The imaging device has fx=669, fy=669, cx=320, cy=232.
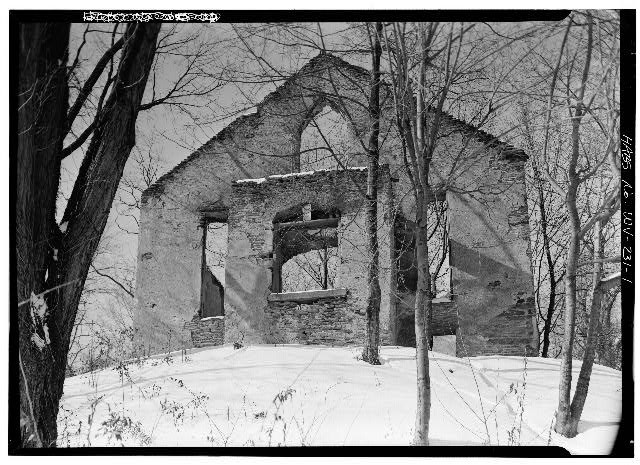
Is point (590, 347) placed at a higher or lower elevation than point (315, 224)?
lower

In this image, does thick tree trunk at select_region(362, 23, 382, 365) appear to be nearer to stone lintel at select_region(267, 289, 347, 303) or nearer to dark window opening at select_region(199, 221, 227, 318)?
stone lintel at select_region(267, 289, 347, 303)

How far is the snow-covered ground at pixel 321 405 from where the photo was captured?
4.93 meters

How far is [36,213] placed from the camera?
185 inches

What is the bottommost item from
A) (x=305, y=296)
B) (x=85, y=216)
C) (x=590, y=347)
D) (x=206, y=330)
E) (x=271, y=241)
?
(x=206, y=330)

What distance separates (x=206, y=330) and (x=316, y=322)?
83.1 inches

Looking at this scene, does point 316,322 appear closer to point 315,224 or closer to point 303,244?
point 315,224

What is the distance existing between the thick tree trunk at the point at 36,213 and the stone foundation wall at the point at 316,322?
3.44 metres

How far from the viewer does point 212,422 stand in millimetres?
5184

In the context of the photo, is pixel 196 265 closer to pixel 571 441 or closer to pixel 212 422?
pixel 212 422

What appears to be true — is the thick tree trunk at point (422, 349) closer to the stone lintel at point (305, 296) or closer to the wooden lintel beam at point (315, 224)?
the stone lintel at point (305, 296)

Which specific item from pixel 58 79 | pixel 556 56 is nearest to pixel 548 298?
pixel 556 56

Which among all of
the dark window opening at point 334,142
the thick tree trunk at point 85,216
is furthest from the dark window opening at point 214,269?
the thick tree trunk at point 85,216

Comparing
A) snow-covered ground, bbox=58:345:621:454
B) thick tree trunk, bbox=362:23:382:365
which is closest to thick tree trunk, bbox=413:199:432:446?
snow-covered ground, bbox=58:345:621:454

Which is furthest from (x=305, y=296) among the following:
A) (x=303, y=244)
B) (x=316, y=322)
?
(x=303, y=244)
